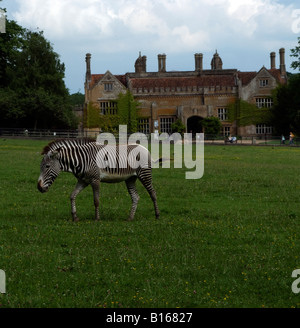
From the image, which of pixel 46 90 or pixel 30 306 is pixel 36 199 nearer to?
pixel 30 306

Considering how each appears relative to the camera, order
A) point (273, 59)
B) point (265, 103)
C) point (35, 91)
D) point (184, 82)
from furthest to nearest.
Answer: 1. point (273, 59)
2. point (184, 82)
3. point (265, 103)
4. point (35, 91)

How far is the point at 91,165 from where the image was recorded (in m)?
10.3

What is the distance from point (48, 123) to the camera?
206 ft

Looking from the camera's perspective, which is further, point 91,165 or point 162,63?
point 162,63

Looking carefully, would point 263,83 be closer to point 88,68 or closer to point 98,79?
point 98,79

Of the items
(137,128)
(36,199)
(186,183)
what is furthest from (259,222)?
(137,128)

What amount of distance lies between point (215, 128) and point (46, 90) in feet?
70.3

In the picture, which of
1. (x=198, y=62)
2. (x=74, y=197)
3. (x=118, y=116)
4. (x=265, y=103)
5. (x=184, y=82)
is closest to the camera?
(x=74, y=197)

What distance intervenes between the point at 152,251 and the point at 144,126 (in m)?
62.6

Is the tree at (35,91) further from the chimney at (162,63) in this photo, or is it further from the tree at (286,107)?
the tree at (286,107)

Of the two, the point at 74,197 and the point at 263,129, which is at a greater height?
the point at 263,129

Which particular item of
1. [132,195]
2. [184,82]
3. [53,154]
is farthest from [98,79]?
[53,154]

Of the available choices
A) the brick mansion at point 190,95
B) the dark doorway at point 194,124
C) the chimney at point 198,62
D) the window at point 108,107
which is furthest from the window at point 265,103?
the window at point 108,107
